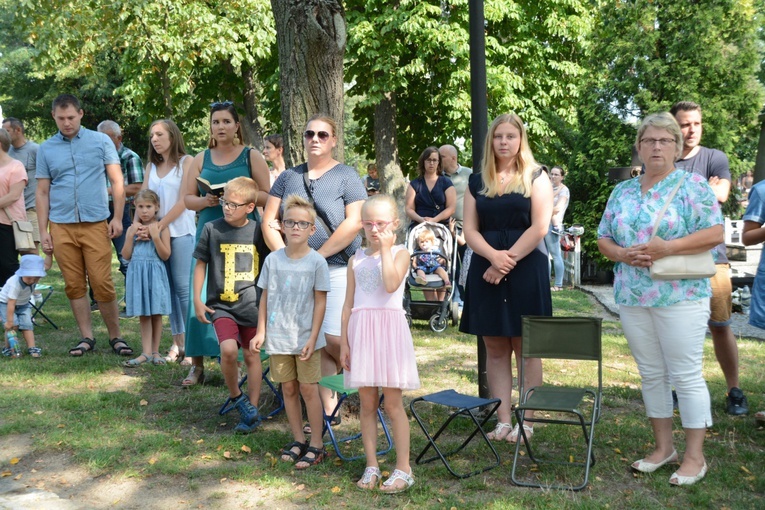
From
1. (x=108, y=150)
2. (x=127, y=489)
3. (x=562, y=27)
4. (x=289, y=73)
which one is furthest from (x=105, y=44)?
(x=127, y=489)

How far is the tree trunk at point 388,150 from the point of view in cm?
2142

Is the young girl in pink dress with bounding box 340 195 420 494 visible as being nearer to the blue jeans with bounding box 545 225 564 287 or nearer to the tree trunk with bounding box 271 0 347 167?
the tree trunk with bounding box 271 0 347 167

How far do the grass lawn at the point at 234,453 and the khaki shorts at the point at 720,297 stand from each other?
70 cm

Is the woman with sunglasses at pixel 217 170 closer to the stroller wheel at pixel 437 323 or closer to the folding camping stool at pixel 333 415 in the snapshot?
the folding camping stool at pixel 333 415

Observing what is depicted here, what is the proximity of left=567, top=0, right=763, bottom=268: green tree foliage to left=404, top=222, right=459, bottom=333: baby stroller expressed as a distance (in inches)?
330

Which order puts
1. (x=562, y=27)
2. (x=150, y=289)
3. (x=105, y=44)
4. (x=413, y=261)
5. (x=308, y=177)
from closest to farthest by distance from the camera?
1. (x=308, y=177)
2. (x=150, y=289)
3. (x=413, y=261)
4. (x=105, y=44)
5. (x=562, y=27)

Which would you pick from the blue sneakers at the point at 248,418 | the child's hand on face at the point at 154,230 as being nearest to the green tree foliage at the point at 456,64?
the child's hand on face at the point at 154,230

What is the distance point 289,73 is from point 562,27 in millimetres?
18259

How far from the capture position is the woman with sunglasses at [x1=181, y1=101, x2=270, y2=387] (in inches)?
256

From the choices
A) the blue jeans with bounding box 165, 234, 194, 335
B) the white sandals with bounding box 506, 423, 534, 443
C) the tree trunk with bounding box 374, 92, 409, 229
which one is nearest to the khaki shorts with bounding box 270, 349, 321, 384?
the white sandals with bounding box 506, 423, 534, 443

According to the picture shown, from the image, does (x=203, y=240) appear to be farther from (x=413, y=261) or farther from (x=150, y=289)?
(x=413, y=261)

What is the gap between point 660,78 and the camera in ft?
61.8

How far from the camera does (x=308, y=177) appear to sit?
579 cm

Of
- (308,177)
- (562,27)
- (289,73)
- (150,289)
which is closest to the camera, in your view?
(308,177)
